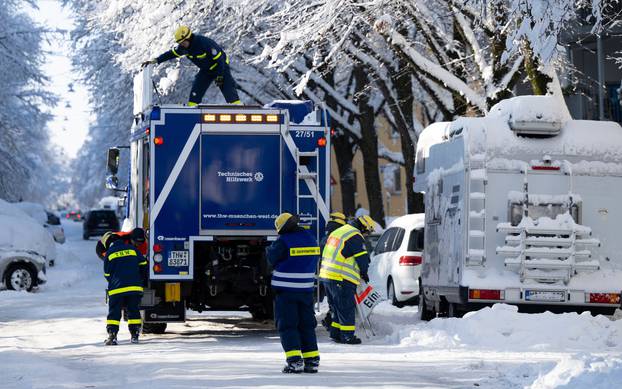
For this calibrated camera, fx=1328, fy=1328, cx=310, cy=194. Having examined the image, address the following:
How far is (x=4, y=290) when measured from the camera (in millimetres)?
27047

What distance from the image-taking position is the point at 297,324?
40.3 ft

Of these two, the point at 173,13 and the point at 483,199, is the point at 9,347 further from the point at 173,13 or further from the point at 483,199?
the point at 173,13

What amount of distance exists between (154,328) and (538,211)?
5304 millimetres

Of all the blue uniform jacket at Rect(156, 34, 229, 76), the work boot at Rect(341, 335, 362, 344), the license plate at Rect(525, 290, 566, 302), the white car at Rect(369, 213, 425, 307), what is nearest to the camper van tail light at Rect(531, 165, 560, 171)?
the license plate at Rect(525, 290, 566, 302)

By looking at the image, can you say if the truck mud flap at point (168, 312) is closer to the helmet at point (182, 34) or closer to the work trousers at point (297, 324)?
the helmet at point (182, 34)

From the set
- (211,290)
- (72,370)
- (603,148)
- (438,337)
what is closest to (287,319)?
(72,370)

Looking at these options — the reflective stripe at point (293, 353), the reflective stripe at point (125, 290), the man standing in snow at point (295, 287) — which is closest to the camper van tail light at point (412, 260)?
the reflective stripe at point (125, 290)

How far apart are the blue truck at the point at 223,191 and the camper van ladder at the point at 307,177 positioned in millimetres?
12

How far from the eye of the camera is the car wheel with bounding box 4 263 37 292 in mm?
27169

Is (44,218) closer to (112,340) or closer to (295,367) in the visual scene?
(112,340)

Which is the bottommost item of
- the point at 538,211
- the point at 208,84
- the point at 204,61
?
the point at 538,211

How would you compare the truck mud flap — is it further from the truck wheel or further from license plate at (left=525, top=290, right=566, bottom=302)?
license plate at (left=525, top=290, right=566, bottom=302)

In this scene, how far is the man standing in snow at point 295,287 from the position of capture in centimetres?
1221

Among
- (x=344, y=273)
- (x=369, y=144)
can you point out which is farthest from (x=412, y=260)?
(x=369, y=144)
